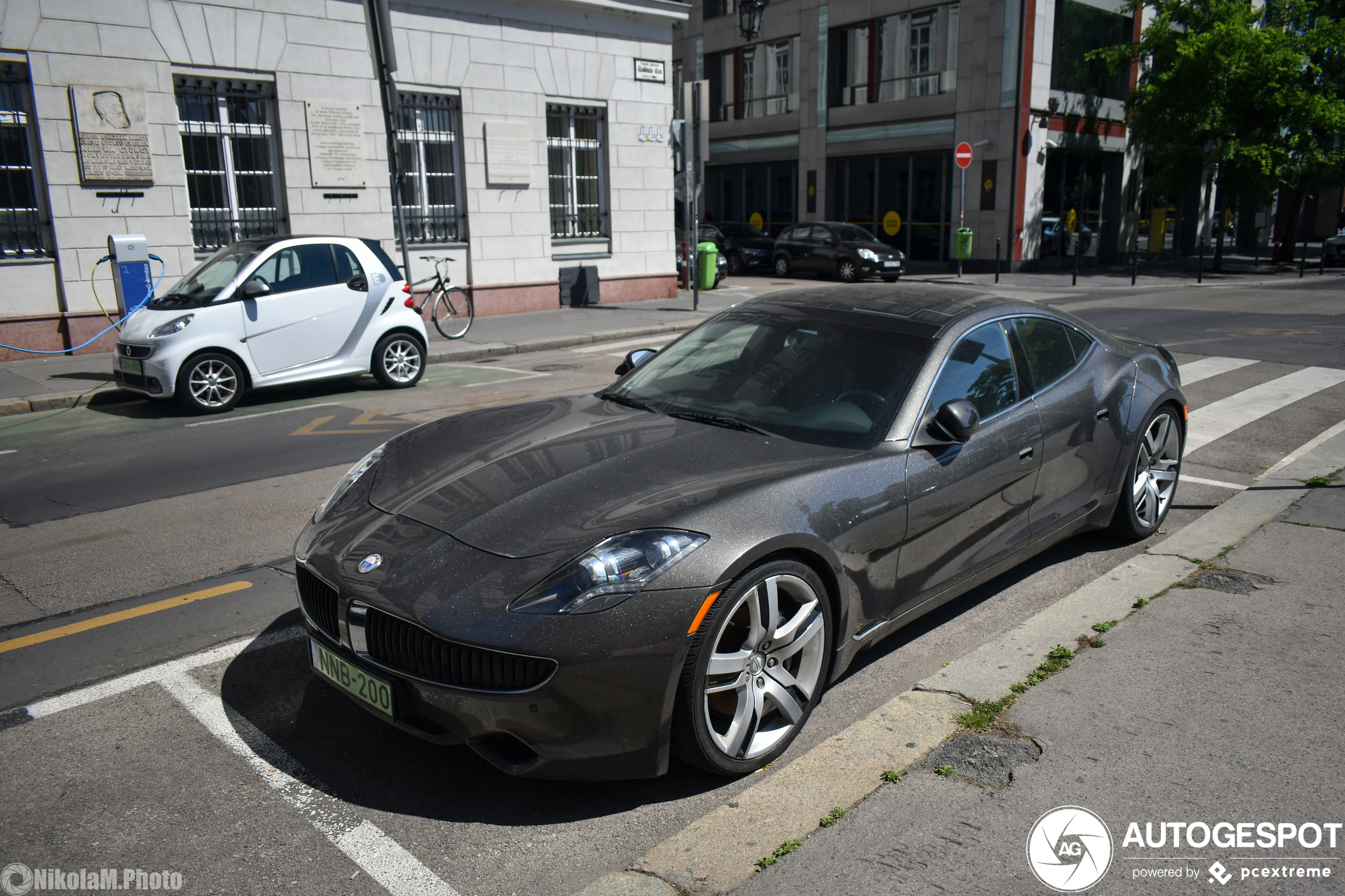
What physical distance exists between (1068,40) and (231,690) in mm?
29512

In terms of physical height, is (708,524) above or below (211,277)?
below

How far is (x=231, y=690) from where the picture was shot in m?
3.74

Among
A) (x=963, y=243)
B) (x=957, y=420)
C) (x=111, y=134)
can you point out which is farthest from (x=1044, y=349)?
(x=963, y=243)

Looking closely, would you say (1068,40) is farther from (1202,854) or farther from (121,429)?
(1202,854)

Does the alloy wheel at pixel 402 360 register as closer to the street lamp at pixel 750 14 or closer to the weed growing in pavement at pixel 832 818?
the weed growing in pavement at pixel 832 818

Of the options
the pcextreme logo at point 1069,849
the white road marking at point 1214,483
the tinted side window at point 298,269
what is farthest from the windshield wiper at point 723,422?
the tinted side window at point 298,269

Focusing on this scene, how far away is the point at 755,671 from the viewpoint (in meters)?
3.13

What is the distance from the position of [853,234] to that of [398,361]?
16.5m

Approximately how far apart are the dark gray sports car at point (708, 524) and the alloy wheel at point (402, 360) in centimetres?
696

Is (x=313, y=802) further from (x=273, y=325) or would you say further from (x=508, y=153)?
(x=508, y=153)

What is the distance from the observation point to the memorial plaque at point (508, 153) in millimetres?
17047

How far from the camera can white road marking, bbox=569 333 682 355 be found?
552 inches

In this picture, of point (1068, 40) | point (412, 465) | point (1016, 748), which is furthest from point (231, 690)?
point (1068, 40)

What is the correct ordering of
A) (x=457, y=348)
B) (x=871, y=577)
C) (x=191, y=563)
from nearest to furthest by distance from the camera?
(x=871, y=577), (x=191, y=563), (x=457, y=348)
